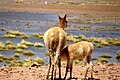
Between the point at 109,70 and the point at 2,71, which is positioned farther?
the point at 109,70

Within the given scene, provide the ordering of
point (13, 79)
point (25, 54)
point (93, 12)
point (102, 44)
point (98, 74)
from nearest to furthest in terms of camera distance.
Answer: point (13, 79), point (98, 74), point (25, 54), point (102, 44), point (93, 12)

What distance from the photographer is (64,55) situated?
38.7 ft

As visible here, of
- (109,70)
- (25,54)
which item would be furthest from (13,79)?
(25,54)

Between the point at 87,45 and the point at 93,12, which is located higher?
the point at 87,45

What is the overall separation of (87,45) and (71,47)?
61 centimetres

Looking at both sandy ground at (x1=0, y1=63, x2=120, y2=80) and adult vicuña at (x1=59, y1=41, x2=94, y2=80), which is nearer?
adult vicuña at (x1=59, y1=41, x2=94, y2=80)

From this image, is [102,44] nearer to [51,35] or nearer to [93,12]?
[51,35]

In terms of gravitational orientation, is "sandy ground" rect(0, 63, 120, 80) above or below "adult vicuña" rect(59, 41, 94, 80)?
below

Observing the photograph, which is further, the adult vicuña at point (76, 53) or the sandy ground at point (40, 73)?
the sandy ground at point (40, 73)

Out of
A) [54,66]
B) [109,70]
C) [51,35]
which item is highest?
[51,35]

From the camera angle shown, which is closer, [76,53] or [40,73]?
[76,53]

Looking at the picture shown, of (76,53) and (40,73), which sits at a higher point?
(76,53)

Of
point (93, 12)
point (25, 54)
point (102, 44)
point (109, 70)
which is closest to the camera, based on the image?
point (109, 70)

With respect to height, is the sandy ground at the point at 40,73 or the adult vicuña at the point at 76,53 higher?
the adult vicuña at the point at 76,53
